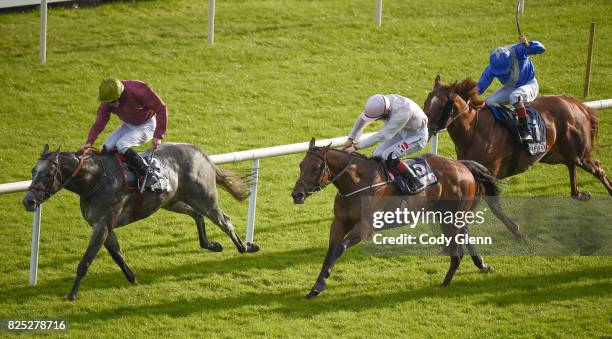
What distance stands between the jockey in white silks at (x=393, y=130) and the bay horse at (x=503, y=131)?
635 mm

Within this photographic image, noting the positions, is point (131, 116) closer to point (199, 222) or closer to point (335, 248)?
point (199, 222)

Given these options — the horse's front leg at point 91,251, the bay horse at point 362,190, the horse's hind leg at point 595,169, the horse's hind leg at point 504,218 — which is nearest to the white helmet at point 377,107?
the bay horse at point 362,190

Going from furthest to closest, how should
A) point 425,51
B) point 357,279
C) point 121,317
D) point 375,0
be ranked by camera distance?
point 375,0, point 425,51, point 357,279, point 121,317

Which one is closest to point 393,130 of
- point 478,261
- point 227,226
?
point 478,261

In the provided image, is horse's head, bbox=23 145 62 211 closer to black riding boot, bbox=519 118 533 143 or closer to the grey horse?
the grey horse

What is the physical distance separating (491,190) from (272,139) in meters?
3.77

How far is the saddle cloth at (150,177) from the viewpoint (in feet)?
29.0

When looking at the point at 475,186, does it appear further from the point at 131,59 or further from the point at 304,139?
the point at 131,59

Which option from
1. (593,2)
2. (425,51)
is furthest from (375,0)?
(593,2)

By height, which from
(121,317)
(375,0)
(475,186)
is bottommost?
(121,317)

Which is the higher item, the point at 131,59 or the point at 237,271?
the point at 131,59

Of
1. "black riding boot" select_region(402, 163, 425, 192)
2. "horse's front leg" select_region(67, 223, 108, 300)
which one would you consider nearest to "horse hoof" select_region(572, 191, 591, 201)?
"black riding boot" select_region(402, 163, 425, 192)

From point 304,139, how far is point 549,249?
3.80 metres

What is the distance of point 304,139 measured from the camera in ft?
42.3
